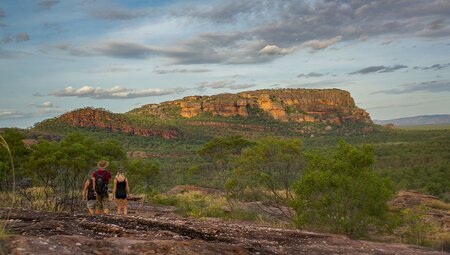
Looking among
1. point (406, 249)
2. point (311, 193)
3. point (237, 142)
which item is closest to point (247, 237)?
point (406, 249)

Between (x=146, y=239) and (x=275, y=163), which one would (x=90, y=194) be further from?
(x=275, y=163)

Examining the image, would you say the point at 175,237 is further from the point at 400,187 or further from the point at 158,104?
the point at 158,104

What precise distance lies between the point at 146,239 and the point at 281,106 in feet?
413

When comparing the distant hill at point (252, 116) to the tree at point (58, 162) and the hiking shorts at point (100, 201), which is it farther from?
the hiking shorts at point (100, 201)

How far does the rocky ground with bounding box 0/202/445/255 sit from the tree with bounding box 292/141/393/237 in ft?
14.8

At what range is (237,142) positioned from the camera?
1473 inches

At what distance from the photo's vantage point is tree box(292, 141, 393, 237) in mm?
15383

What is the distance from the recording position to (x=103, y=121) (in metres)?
77.6

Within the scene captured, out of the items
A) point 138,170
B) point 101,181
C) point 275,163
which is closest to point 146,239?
point 101,181

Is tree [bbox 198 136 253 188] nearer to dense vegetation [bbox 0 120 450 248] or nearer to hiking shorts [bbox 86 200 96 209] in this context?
dense vegetation [bbox 0 120 450 248]

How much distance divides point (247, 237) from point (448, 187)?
33759 mm

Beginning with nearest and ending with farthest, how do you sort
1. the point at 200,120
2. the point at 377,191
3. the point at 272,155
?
1. the point at 377,191
2. the point at 272,155
3. the point at 200,120

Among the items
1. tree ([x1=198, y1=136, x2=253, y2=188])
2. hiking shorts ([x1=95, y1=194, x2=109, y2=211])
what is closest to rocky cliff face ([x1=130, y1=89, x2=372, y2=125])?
tree ([x1=198, y1=136, x2=253, y2=188])

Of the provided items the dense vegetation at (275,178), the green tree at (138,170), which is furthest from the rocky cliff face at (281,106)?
the green tree at (138,170)
